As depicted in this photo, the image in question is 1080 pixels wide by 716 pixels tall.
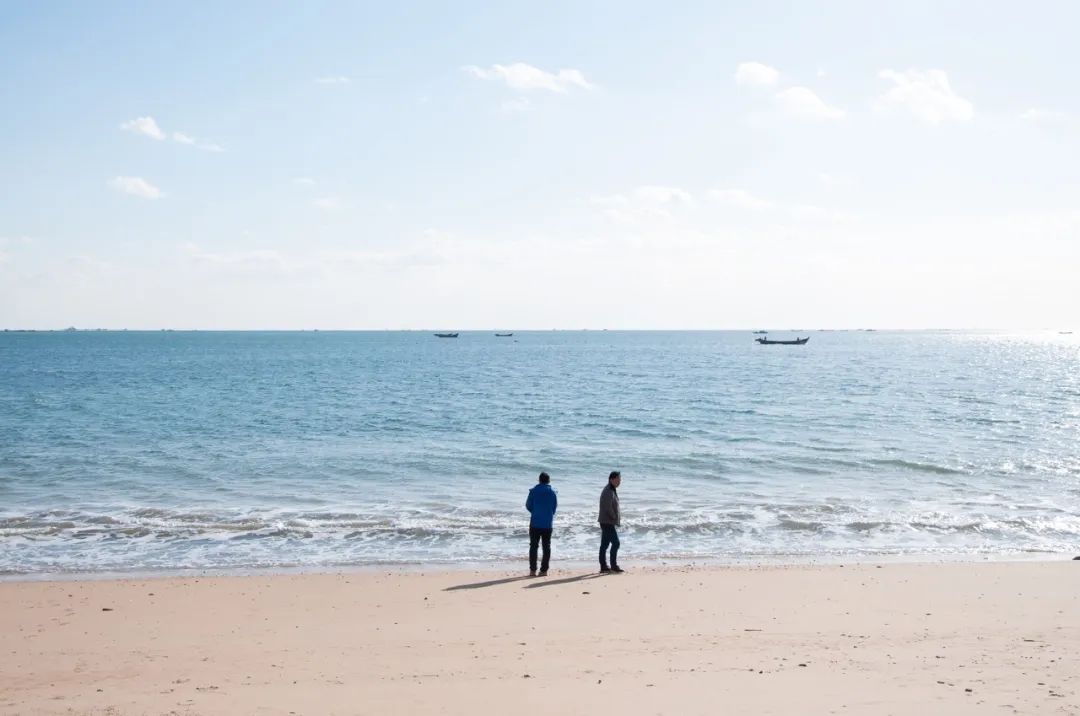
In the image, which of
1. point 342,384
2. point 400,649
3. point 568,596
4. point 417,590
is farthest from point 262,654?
point 342,384

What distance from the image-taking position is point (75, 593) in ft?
43.0

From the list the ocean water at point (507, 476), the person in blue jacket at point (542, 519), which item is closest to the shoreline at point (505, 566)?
the ocean water at point (507, 476)

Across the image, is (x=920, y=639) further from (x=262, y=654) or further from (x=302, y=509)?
(x=302, y=509)

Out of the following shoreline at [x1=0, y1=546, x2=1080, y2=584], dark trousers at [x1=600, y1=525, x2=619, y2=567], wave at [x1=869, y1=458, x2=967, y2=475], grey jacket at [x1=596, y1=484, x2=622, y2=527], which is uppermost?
grey jacket at [x1=596, y1=484, x2=622, y2=527]

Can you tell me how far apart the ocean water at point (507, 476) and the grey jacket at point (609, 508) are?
1849mm

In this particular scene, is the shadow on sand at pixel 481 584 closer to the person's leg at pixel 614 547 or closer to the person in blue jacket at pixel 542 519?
the person in blue jacket at pixel 542 519

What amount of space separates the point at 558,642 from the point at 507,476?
15.5m

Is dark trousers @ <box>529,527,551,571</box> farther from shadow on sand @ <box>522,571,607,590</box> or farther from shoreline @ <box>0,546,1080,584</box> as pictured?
shoreline @ <box>0,546,1080,584</box>

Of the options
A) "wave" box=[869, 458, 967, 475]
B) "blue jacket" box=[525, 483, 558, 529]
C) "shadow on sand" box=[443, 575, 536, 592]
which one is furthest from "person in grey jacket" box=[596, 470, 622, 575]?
"wave" box=[869, 458, 967, 475]

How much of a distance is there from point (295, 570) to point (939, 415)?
39.1m

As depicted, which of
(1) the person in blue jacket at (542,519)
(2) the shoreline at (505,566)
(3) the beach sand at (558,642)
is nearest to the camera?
(3) the beach sand at (558,642)

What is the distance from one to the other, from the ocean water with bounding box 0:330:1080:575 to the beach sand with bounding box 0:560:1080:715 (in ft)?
7.47

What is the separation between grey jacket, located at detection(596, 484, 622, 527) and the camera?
1445 centimetres

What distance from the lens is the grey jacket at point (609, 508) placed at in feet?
47.4
